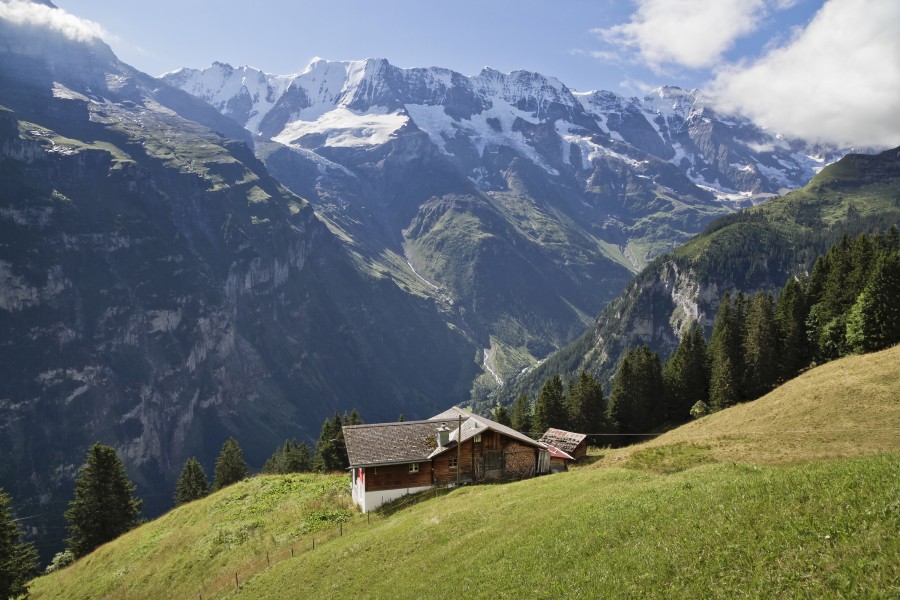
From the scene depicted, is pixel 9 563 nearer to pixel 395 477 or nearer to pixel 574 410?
pixel 395 477

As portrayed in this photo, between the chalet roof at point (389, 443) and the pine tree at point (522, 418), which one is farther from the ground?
the chalet roof at point (389, 443)

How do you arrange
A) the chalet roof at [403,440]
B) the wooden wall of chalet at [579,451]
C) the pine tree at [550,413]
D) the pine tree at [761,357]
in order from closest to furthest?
the chalet roof at [403,440], the wooden wall of chalet at [579,451], the pine tree at [761,357], the pine tree at [550,413]

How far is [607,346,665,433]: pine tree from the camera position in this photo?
97688 mm

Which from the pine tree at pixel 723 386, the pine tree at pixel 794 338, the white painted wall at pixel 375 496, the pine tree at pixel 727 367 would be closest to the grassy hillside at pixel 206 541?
the white painted wall at pixel 375 496

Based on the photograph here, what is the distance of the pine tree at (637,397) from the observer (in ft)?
320

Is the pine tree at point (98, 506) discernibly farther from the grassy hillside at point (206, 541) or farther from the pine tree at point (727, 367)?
the pine tree at point (727, 367)

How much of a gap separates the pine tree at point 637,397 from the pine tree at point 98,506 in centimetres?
7238

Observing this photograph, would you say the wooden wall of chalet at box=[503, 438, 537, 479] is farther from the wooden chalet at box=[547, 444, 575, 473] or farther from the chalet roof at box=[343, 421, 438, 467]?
the chalet roof at box=[343, 421, 438, 467]

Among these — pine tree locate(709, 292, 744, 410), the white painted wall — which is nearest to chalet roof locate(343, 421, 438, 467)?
the white painted wall

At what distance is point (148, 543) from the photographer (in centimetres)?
5175

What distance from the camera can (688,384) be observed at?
98750 millimetres

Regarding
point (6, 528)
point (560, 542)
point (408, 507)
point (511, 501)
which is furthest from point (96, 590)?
point (560, 542)

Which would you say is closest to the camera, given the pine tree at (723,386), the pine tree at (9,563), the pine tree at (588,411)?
the pine tree at (9,563)

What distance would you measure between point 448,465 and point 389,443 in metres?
5.77
